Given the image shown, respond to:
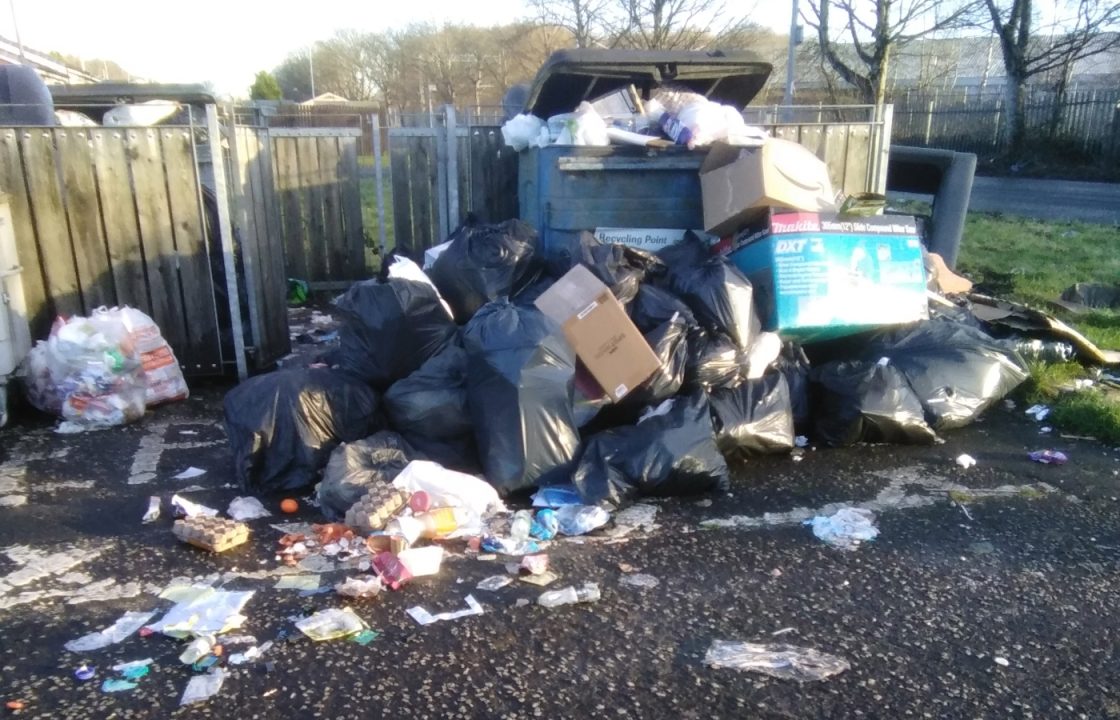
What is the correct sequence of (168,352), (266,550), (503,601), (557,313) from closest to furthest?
(503,601), (266,550), (557,313), (168,352)

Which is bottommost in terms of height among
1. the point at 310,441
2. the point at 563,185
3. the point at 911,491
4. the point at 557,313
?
the point at 911,491

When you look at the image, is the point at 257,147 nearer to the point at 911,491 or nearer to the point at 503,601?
the point at 503,601

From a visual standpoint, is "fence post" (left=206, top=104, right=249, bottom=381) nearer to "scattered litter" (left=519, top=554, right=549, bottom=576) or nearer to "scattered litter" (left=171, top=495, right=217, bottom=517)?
"scattered litter" (left=171, top=495, right=217, bottom=517)

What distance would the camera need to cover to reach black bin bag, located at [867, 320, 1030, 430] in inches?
165

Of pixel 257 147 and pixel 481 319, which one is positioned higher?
pixel 257 147

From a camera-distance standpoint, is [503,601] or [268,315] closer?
[503,601]

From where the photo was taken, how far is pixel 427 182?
7102 millimetres

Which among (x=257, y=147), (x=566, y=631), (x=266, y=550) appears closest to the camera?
(x=566, y=631)

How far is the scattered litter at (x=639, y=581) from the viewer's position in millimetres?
2818

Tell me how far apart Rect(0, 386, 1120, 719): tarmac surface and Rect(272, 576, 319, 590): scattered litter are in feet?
0.14

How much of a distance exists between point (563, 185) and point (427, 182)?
2.38m

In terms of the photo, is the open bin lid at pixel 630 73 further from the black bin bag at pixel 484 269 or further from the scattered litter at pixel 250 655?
the scattered litter at pixel 250 655

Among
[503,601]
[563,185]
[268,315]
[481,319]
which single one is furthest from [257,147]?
[503,601]

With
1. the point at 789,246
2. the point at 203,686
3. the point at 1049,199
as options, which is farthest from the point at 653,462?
the point at 1049,199
